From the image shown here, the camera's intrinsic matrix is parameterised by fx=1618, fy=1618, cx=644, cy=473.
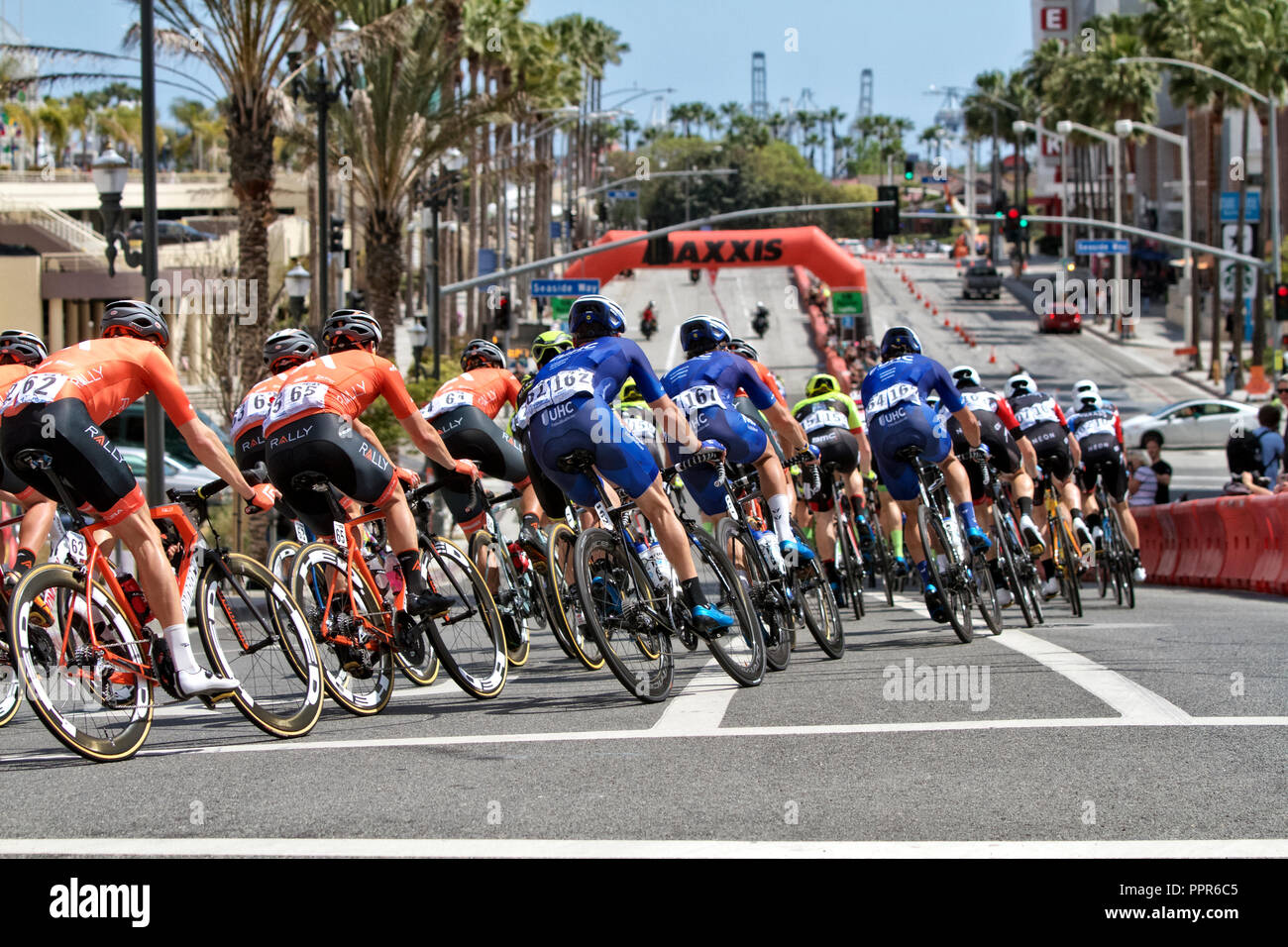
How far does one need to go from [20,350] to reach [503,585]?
9.96 feet

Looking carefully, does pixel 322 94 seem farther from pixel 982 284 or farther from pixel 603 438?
pixel 982 284

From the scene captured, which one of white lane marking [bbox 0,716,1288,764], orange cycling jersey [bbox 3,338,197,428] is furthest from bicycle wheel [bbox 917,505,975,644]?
orange cycling jersey [bbox 3,338,197,428]

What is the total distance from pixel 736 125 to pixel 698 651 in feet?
578

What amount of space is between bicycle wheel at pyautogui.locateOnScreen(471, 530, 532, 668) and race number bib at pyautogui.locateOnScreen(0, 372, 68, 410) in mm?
3252

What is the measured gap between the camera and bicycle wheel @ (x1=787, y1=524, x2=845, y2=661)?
947 centimetres

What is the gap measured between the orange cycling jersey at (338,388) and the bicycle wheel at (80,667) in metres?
1.41

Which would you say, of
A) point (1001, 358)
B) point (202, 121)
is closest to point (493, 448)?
point (1001, 358)

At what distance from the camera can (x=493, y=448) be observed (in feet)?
33.9

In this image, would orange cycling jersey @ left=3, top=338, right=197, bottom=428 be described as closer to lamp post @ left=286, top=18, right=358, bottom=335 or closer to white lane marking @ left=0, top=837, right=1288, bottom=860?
white lane marking @ left=0, top=837, right=1288, bottom=860

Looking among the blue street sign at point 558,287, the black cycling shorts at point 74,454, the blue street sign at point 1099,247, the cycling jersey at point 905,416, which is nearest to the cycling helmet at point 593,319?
the black cycling shorts at point 74,454

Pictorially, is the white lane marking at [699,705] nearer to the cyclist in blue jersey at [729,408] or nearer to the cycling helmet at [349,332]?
the cyclist in blue jersey at [729,408]

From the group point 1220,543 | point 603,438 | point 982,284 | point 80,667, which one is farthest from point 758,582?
point 982,284
